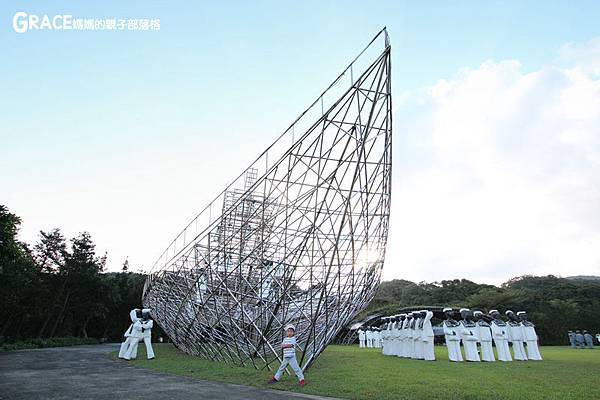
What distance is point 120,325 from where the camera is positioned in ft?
182

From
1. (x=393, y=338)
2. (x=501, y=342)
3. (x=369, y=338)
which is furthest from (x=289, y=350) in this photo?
(x=369, y=338)

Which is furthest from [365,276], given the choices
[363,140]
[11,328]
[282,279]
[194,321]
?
[11,328]

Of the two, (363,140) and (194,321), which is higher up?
(363,140)

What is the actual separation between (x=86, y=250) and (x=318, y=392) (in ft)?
132

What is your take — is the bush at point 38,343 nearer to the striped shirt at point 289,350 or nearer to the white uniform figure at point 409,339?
the striped shirt at point 289,350

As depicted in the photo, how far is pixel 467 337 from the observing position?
61.8ft

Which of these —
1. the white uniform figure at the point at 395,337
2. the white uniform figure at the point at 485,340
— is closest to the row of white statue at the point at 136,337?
the white uniform figure at the point at 395,337

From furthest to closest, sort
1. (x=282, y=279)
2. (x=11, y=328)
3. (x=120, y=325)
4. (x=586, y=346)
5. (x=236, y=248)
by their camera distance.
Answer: (x=120, y=325)
(x=11, y=328)
(x=586, y=346)
(x=236, y=248)
(x=282, y=279)

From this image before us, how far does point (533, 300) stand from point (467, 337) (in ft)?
137

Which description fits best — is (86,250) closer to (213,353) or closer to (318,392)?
(213,353)

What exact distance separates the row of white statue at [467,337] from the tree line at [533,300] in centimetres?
2740

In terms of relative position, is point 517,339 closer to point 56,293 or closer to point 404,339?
point 404,339

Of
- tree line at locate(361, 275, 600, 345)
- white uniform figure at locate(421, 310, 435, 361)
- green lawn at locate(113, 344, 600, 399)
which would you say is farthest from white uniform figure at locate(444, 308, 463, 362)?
tree line at locate(361, 275, 600, 345)

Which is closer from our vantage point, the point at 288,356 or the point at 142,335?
the point at 288,356
